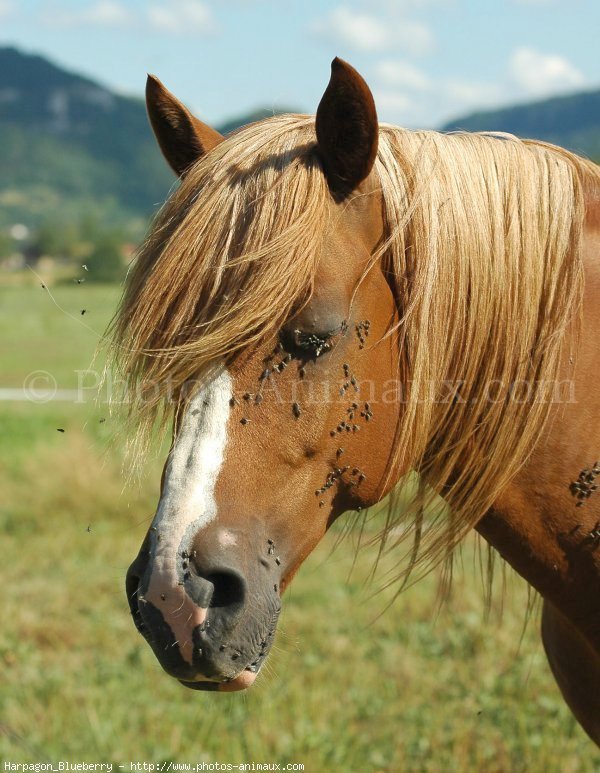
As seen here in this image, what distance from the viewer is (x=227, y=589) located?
64.6 inches

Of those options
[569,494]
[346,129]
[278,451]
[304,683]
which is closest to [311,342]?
[278,451]

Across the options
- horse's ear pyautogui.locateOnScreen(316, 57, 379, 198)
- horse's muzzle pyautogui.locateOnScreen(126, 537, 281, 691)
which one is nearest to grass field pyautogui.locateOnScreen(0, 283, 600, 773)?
horse's muzzle pyautogui.locateOnScreen(126, 537, 281, 691)

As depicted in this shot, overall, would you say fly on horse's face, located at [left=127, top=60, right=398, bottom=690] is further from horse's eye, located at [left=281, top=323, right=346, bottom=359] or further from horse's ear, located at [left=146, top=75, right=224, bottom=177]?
horse's ear, located at [left=146, top=75, right=224, bottom=177]

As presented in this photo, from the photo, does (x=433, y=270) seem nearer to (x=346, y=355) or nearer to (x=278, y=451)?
(x=346, y=355)

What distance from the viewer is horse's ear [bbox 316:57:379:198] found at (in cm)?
174

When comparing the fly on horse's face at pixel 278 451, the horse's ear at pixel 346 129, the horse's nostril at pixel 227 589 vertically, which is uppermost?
the horse's ear at pixel 346 129

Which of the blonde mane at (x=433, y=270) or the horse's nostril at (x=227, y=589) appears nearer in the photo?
the horse's nostril at (x=227, y=589)

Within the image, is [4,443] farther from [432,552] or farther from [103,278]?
[432,552]

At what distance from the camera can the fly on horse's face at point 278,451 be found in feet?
5.30

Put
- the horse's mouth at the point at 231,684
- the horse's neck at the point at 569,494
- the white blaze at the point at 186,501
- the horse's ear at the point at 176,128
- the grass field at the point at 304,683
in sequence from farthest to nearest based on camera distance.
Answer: the grass field at the point at 304,683 → the horse's ear at the point at 176,128 → the horse's neck at the point at 569,494 → the horse's mouth at the point at 231,684 → the white blaze at the point at 186,501

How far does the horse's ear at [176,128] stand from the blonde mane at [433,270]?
15 centimetres

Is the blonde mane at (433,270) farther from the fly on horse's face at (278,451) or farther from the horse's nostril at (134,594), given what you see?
the horse's nostril at (134,594)

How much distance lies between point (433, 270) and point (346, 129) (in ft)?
1.26

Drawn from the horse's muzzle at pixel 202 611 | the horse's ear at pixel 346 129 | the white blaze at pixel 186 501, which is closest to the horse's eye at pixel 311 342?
the white blaze at pixel 186 501
